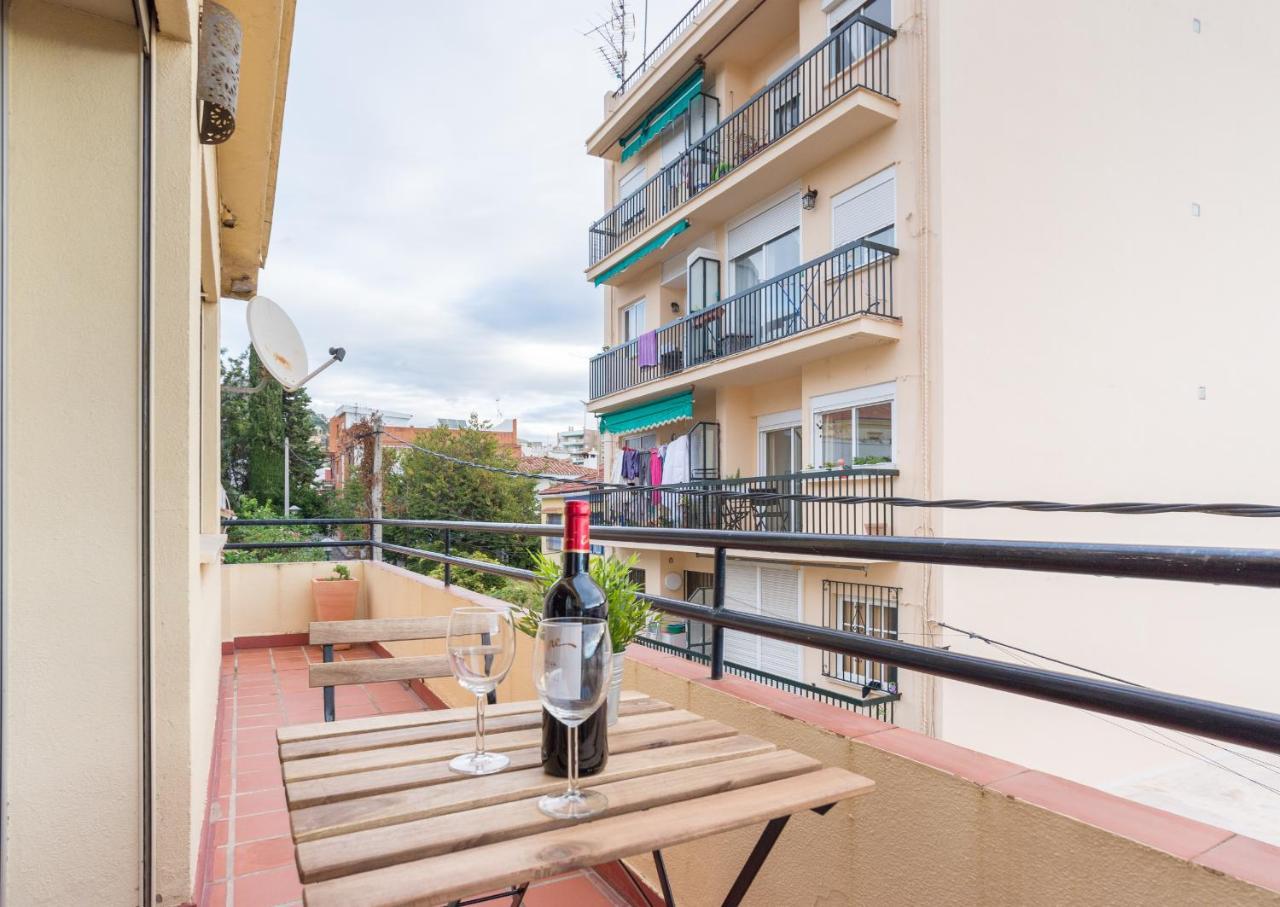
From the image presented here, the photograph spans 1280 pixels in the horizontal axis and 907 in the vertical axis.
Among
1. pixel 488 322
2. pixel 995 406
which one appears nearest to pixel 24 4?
pixel 995 406

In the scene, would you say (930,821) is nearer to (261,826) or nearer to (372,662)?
(372,662)

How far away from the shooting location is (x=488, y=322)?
112 ft

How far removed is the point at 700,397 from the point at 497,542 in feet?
34.5

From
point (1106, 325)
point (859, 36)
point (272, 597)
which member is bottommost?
point (272, 597)

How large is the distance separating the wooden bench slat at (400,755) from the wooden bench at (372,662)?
36cm

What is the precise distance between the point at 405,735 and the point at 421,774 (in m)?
0.18

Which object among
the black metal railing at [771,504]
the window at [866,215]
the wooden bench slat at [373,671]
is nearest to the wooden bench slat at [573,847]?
the wooden bench slat at [373,671]

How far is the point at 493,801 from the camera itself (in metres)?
0.83

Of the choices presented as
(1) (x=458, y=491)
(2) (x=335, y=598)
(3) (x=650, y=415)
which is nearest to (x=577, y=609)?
(2) (x=335, y=598)

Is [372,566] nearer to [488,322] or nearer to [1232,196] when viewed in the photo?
[1232,196]

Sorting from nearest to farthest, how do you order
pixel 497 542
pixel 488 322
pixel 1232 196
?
1. pixel 1232 196
2. pixel 497 542
3. pixel 488 322

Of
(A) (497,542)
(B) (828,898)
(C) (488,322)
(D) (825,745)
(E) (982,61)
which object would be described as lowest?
(A) (497,542)

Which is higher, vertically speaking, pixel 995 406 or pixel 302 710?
pixel 995 406

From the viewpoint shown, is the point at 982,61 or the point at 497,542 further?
the point at 497,542
